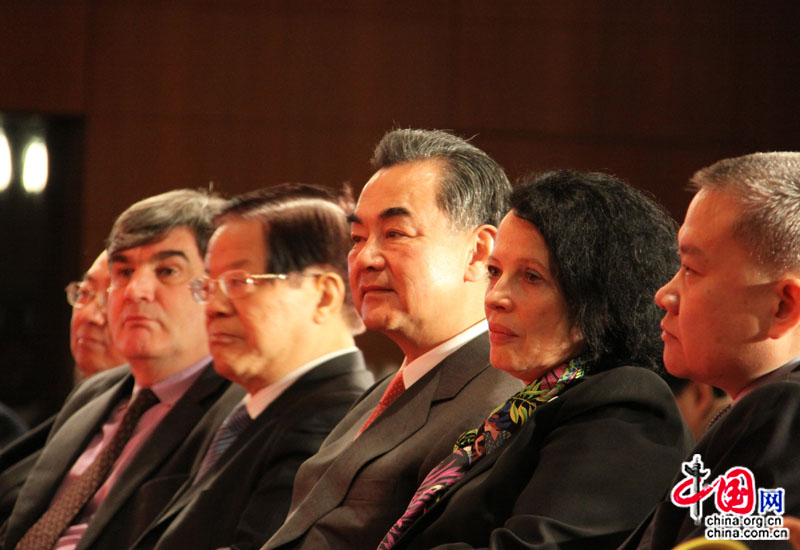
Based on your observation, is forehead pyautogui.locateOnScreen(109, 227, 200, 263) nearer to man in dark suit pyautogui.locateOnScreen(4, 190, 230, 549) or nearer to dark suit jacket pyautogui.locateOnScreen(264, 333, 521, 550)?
man in dark suit pyautogui.locateOnScreen(4, 190, 230, 549)

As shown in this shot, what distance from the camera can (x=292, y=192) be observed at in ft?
10.7

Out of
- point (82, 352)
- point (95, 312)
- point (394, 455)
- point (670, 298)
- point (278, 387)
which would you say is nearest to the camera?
point (670, 298)

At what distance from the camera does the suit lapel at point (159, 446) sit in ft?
10.5

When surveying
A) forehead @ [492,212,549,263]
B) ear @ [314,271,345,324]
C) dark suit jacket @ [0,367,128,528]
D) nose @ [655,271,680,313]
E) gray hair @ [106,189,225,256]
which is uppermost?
forehead @ [492,212,549,263]

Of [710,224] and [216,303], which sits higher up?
[710,224]

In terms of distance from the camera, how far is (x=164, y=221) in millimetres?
3732

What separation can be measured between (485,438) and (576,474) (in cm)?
25

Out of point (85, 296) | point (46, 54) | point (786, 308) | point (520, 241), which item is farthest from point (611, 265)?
point (46, 54)

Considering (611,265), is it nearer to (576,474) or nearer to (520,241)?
(520,241)

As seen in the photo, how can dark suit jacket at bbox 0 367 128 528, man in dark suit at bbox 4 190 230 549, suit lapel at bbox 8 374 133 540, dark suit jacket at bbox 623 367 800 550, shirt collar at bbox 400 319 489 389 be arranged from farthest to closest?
dark suit jacket at bbox 0 367 128 528 → suit lapel at bbox 8 374 133 540 → man in dark suit at bbox 4 190 230 549 → shirt collar at bbox 400 319 489 389 → dark suit jacket at bbox 623 367 800 550

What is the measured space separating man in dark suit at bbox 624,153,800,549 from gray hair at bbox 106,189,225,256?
7.44 ft

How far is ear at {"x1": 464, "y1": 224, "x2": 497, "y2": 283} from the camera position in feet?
8.36

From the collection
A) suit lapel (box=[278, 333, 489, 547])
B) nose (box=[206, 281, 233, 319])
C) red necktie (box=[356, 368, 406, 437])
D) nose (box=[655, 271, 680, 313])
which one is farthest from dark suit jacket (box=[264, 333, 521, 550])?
nose (box=[206, 281, 233, 319])

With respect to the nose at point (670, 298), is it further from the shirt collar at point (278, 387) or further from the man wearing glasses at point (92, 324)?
the man wearing glasses at point (92, 324)
